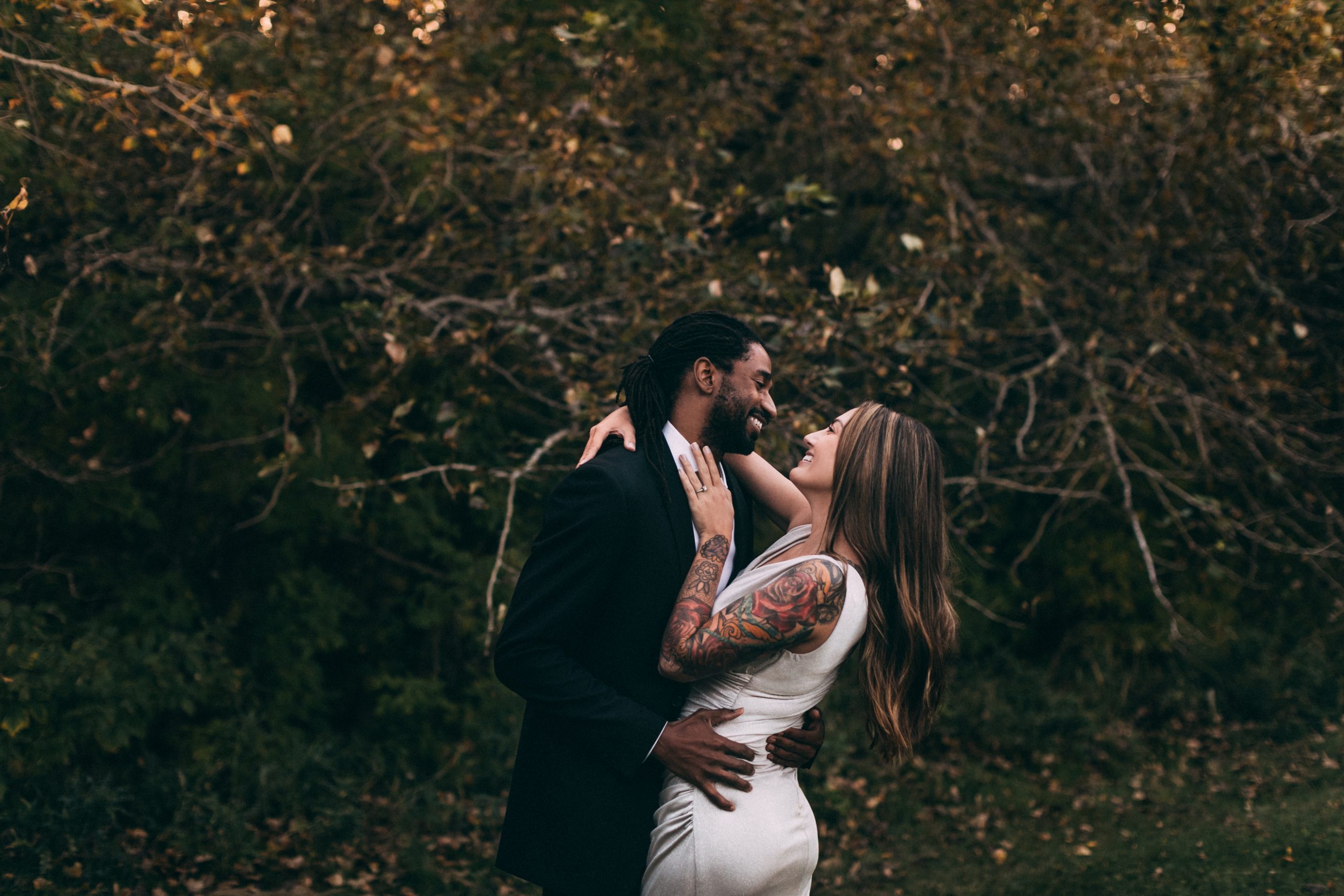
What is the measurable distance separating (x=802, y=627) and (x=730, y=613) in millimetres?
172

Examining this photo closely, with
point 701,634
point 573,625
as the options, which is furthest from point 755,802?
point 573,625

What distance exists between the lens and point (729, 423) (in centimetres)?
269

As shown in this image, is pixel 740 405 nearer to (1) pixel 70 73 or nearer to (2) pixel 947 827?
(1) pixel 70 73

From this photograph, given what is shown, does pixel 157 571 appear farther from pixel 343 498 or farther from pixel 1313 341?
pixel 1313 341

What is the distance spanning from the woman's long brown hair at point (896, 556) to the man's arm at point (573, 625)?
62cm

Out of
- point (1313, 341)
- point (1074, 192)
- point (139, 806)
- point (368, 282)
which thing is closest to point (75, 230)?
point (368, 282)

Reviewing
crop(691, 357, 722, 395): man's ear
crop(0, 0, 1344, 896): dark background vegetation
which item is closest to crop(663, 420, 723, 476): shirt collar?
crop(691, 357, 722, 395): man's ear

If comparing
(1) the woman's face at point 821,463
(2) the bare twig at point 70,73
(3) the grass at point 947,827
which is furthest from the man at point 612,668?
(3) the grass at point 947,827

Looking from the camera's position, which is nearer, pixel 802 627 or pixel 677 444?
pixel 802 627

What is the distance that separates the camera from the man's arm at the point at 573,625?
2.39 metres

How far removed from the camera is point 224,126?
17.0ft

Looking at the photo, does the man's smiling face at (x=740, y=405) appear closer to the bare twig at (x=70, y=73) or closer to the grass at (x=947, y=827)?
the bare twig at (x=70, y=73)

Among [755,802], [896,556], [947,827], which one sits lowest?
[947,827]

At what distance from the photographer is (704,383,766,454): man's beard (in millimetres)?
2678
